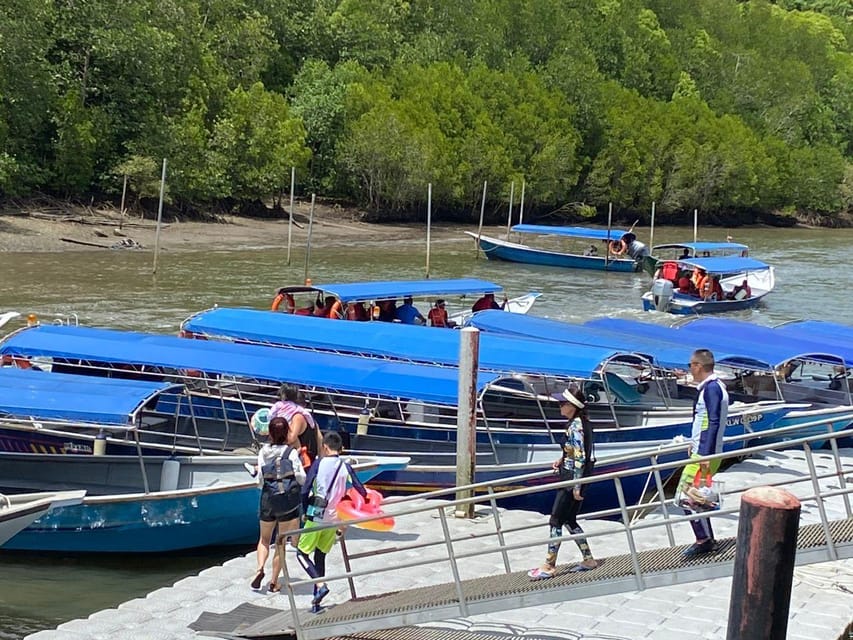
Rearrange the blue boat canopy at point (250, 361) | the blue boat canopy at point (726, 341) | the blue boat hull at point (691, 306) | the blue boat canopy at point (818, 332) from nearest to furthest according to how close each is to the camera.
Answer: the blue boat canopy at point (250, 361)
the blue boat canopy at point (726, 341)
the blue boat canopy at point (818, 332)
the blue boat hull at point (691, 306)

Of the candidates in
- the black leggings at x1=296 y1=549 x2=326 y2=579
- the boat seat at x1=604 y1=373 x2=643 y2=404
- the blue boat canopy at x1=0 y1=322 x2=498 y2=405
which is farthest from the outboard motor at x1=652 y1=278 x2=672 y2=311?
the black leggings at x1=296 y1=549 x2=326 y2=579

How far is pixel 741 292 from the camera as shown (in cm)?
3819

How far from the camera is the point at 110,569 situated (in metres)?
12.8

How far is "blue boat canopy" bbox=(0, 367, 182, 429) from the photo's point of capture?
12625 mm

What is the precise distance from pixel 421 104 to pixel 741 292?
3301 centimetres

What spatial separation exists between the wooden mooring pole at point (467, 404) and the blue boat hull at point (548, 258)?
3653 cm

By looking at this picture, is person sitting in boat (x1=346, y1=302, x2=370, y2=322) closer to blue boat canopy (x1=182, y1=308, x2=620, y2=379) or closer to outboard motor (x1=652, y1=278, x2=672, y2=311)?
blue boat canopy (x1=182, y1=308, x2=620, y2=379)

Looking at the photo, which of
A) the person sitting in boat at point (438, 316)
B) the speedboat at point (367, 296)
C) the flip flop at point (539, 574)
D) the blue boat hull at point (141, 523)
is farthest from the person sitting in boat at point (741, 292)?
the flip flop at point (539, 574)

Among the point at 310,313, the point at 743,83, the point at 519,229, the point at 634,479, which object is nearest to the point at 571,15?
the point at 743,83

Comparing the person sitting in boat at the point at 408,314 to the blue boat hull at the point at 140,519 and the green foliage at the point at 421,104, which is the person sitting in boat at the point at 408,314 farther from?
the green foliage at the point at 421,104

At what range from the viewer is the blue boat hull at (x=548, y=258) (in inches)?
1907

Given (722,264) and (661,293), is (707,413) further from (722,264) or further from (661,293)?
(722,264)

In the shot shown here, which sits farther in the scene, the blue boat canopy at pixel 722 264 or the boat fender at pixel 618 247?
the boat fender at pixel 618 247

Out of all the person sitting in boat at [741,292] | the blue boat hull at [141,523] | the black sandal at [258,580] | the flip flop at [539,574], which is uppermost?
the person sitting in boat at [741,292]
